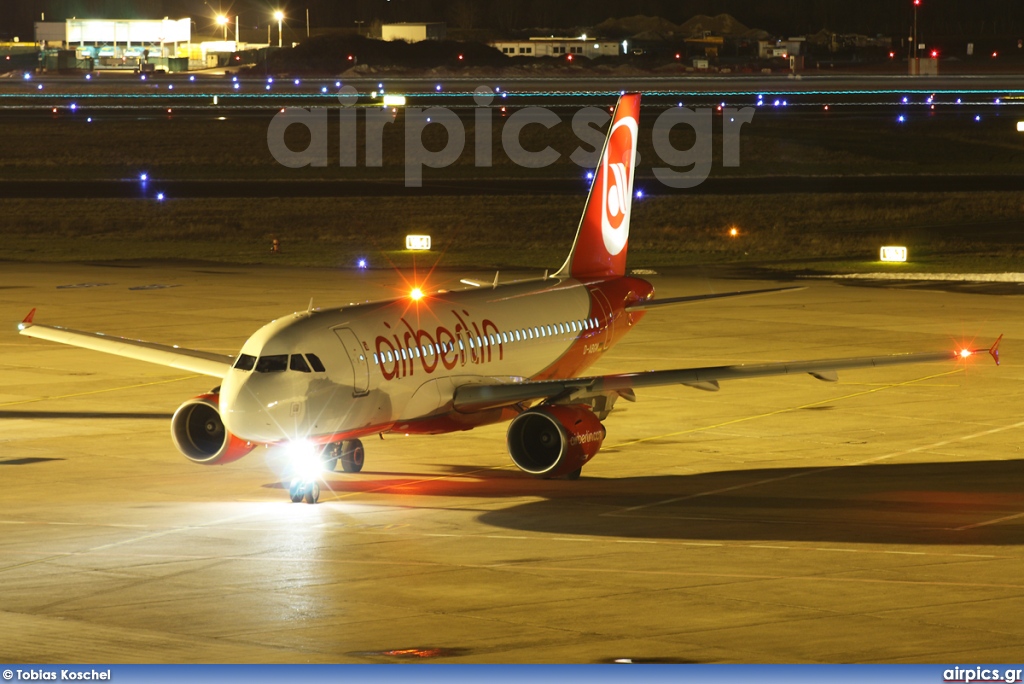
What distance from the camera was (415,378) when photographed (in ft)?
106

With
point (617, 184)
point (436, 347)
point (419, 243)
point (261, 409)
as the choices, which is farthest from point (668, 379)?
point (419, 243)

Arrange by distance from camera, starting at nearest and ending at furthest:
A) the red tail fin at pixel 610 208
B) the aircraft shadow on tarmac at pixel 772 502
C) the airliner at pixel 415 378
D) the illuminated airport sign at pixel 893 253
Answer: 1. the aircraft shadow on tarmac at pixel 772 502
2. the airliner at pixel 415 378
3. the red tail fin at pixel 610 208
4. the illuminated airport sign at pixel 893 253

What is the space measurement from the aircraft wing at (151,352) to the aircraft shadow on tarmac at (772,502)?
15.0 feet

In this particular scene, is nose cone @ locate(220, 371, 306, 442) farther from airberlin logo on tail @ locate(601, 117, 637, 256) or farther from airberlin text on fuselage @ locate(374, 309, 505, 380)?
airberlin logo on tail @ locate(601, 117, 637, 256)

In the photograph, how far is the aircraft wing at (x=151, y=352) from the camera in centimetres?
3403

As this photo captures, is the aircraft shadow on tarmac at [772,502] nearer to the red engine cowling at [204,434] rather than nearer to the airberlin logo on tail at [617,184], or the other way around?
the red engine cowling at [204,434]

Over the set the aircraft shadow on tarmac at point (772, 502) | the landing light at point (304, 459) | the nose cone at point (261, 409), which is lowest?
the aircraft shadow on tarmac at point (772, 502)

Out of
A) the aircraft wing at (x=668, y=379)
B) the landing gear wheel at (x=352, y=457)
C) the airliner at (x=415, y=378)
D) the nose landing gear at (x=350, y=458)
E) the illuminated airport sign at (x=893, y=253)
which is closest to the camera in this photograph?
the airliner at (x=415, y=378)

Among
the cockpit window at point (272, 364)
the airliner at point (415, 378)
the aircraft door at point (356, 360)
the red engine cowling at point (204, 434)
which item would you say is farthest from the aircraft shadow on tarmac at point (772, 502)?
the cockpit window at point (272, 364)

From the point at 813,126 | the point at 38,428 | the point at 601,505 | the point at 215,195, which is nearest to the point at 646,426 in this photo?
the point at 601,505

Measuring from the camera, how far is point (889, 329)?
53.4 meters

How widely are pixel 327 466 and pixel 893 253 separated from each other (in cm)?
4746

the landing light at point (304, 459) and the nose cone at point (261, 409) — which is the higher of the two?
the nose cone at point (261, 409)

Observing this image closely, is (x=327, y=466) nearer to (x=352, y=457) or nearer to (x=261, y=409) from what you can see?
(x=352, y=457)
